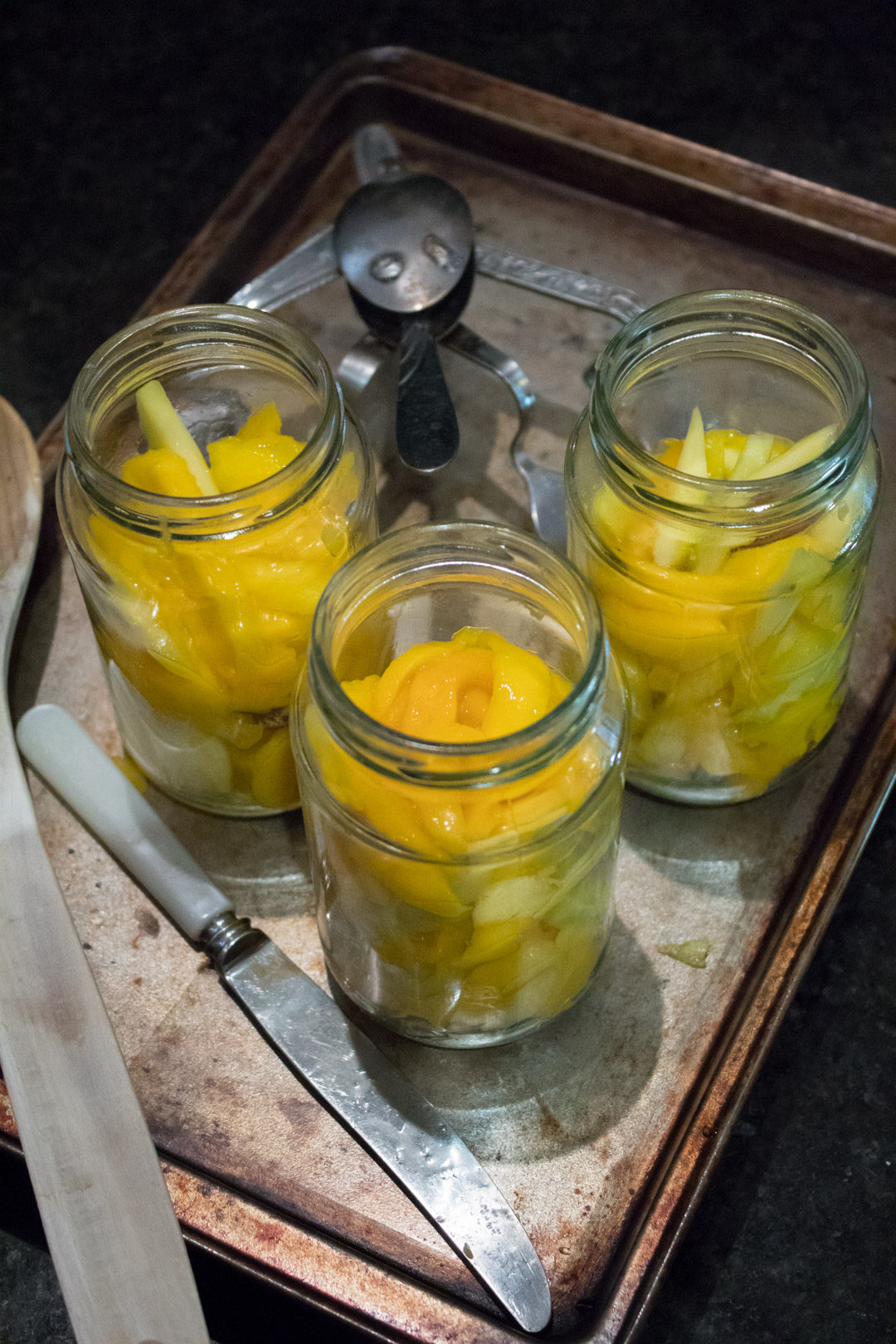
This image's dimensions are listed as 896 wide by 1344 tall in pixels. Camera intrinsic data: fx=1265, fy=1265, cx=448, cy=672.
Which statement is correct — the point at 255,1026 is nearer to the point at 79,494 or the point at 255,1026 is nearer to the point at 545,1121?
the point at 545,1121

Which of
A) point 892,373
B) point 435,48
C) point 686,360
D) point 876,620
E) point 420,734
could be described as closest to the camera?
point 420,734

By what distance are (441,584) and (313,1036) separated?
0.34 meters

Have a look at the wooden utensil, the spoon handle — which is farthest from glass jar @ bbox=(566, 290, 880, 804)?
the wooden utensil

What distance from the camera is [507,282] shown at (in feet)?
4.13

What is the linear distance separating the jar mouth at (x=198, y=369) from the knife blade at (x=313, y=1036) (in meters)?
0.24

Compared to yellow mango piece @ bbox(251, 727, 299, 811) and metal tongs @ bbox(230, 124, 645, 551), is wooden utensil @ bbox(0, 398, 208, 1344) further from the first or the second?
metal tongs @ bbox(230, 124, 645, 551)

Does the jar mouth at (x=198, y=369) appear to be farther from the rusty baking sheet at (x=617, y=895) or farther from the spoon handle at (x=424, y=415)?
the rusty baking sheet at (x=617, y=895)

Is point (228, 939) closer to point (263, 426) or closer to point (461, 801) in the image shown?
point (461, 801)

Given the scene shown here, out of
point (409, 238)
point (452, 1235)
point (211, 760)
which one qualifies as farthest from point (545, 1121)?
point (409, 238)

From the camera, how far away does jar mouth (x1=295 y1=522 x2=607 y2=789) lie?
2.37 ft

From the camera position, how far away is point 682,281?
1.34 m

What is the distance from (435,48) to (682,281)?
30.7 inches

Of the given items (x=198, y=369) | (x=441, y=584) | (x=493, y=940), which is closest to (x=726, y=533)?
(x=441, y=584)

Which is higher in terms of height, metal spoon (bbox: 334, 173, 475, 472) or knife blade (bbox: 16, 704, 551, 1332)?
metal spoon (bbox: 334, 173, 475, 472)
